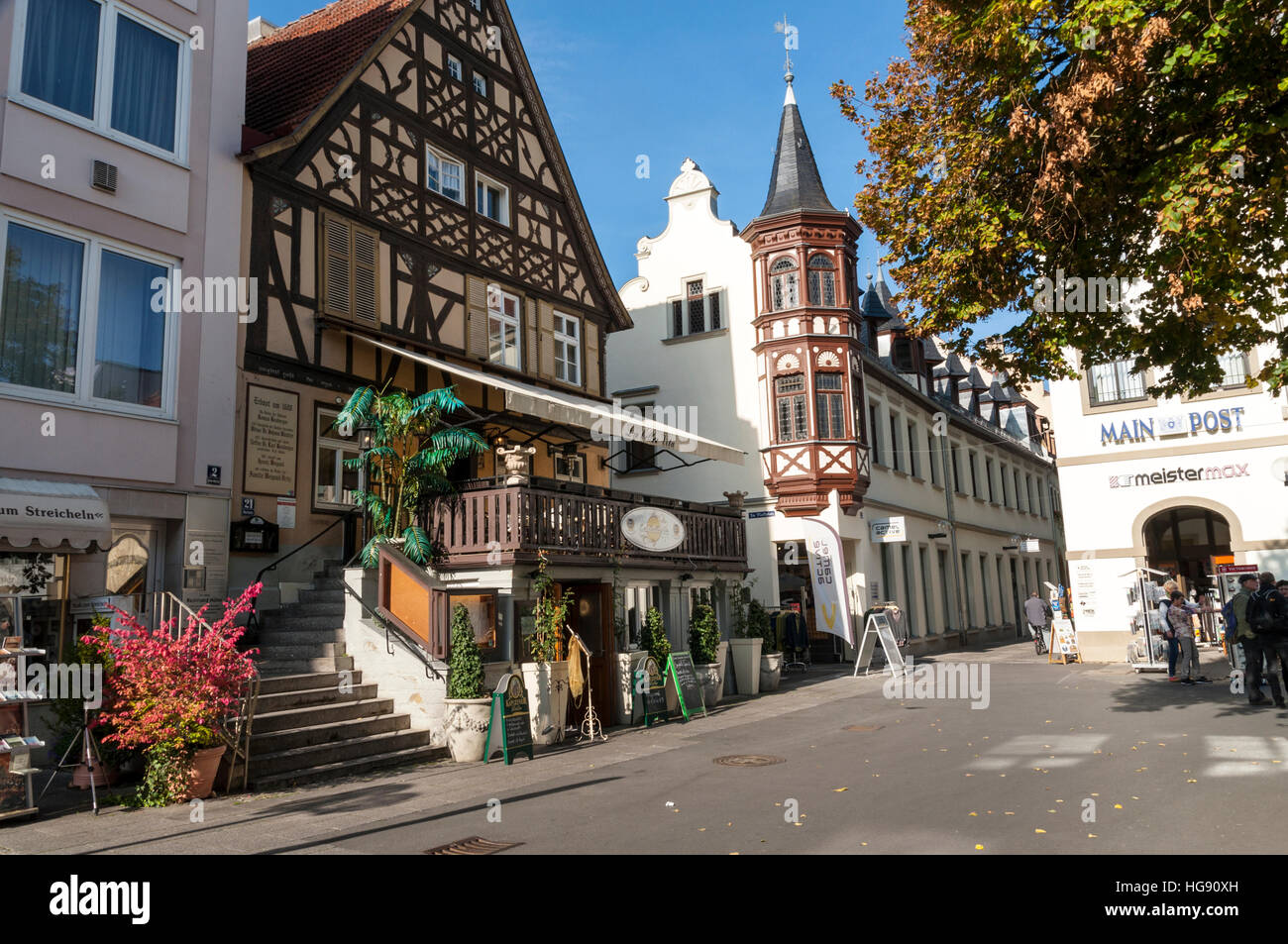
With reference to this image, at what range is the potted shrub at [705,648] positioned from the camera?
1576 centimetres

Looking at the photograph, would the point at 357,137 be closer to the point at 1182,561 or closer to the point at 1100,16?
the point at 1100,16

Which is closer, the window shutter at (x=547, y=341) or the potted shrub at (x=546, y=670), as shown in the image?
the potted shrub at (x=546, y=670)

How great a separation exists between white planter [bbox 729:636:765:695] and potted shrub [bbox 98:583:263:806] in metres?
10.6

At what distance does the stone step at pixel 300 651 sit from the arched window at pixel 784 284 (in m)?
16.1

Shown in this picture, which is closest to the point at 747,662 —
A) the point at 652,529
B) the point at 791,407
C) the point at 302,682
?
the point at 652,529

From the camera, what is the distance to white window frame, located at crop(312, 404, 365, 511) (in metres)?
14.4

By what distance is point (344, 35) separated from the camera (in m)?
17.7

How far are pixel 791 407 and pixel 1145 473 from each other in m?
8.28

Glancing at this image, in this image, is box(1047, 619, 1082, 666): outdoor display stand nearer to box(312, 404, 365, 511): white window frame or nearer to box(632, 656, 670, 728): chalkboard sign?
box(632, 656, 670, 728): chalkboard sign

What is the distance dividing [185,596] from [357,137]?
8.26 metres

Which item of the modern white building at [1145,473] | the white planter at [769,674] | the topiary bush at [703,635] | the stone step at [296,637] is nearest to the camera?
the stone step at [296,637]

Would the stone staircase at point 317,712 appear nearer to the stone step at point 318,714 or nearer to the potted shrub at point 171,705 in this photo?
the stone step at point 318,714

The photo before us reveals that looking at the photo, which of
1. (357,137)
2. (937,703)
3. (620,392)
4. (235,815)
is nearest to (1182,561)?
(937,703)

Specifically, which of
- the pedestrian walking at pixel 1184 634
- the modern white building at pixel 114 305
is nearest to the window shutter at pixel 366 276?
the modern white building at pixel 114 305
